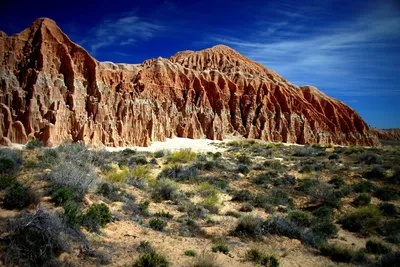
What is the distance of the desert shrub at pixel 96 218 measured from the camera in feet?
26.2

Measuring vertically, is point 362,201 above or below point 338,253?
above

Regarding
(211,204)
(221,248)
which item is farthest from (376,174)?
(221,248)

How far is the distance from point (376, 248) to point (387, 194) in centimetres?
829

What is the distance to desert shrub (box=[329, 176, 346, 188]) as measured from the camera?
18.2 meters

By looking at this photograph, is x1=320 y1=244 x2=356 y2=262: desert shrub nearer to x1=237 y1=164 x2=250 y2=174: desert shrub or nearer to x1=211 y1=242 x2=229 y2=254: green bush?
x1=211 y1=242 x2=229 y2=254: green bush

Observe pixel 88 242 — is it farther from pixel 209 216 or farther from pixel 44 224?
pixel 209 216

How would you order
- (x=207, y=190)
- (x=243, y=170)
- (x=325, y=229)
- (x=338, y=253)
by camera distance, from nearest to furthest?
(x=338, y=253)
(x=325, y=229)
(x=207, y=190)
(x=243, y=170)

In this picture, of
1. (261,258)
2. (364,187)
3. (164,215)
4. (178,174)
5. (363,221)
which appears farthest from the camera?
(178,174)

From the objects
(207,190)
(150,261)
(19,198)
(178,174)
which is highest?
(19,198)

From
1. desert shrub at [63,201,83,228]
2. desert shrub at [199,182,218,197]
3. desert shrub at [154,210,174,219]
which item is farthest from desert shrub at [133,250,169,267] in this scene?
desert shrub at [199,182,218,197]

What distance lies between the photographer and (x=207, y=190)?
15.6m

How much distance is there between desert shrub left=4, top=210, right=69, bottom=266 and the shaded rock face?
96.1 ft

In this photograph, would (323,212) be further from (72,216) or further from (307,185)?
(72,216)

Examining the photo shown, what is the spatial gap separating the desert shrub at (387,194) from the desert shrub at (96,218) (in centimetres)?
1673
